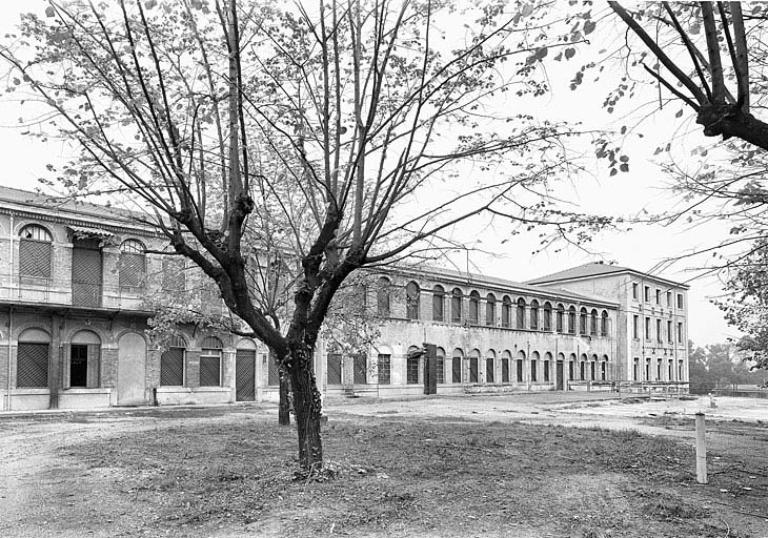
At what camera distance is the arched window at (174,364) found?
105 feet

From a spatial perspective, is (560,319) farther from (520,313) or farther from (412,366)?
(412,366)

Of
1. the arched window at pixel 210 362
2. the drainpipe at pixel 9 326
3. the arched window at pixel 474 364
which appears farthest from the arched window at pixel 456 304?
the drainpipe at pixel 9 326

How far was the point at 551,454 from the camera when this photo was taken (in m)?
12.4

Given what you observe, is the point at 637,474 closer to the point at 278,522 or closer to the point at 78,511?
the point at 278,522

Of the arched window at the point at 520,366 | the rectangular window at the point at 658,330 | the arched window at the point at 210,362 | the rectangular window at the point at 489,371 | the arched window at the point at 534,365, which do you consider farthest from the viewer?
the rectangular window at the point at 658,330

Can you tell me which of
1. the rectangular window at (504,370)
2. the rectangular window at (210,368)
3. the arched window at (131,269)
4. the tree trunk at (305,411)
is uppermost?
the arched window at (131,269)

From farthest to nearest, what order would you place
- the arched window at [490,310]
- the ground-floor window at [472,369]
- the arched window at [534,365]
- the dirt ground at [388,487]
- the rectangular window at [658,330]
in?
the rectangular window at [658,330]
the arched window at [534,365]
the arched window at [490,310]
the ground-floor window at [472,369]
the dirt ground at [388,487]

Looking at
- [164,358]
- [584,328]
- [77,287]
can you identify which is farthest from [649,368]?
[77,287]

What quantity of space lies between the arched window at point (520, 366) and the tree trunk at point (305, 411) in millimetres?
45130

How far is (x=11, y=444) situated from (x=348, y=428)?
309 inches

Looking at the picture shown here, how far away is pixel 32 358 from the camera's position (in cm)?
2802

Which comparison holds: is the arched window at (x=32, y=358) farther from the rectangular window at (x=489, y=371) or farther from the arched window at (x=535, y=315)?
the arched window at (x=535, y=315)

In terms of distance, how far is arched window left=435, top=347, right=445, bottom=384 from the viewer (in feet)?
152

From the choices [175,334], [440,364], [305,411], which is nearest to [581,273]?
[440,364]
